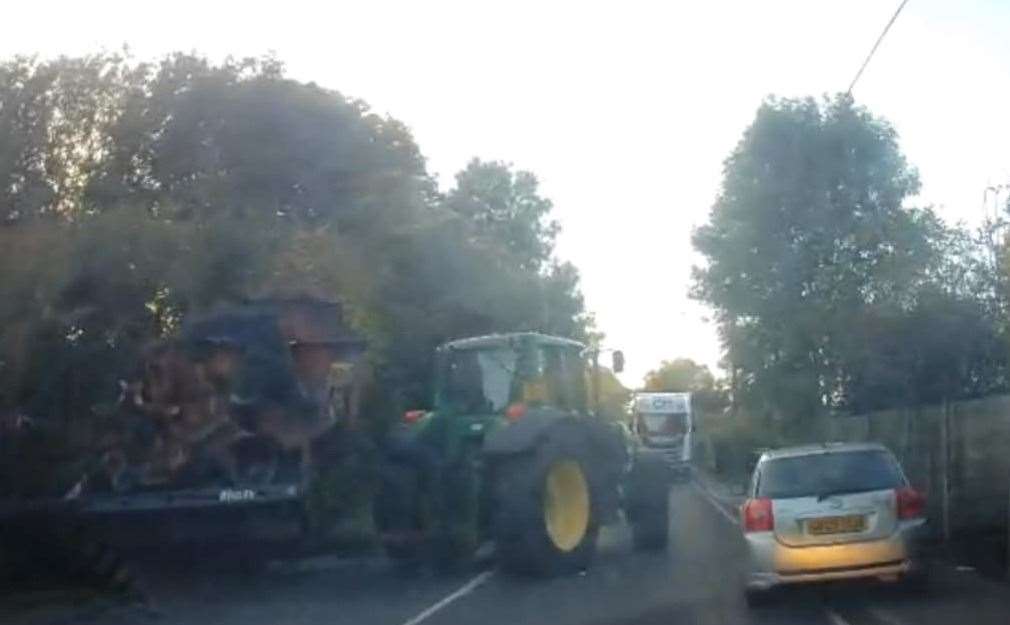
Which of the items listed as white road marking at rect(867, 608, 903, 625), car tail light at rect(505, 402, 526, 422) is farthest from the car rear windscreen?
car tail light at rect(505, 402, 526, 422)

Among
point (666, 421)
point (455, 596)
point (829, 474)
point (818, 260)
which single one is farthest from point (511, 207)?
point (829, 474)

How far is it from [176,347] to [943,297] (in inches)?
633

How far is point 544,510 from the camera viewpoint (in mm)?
21125

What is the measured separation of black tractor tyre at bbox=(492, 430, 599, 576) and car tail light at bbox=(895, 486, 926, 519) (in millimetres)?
5301

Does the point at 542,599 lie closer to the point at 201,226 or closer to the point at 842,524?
the point at 842,524

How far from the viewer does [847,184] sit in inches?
1709

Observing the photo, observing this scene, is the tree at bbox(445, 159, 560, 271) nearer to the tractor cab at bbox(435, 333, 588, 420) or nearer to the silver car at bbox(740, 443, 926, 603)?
the tractor cab at bbox(435, 333, 588, 420)

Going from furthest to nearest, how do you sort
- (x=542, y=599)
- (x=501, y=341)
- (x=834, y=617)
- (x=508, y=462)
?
(x=501, y=341), (x=508, y=462), (x=542, y=599), (x=834, y=617)

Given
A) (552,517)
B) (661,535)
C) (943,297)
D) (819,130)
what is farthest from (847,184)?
(552,517)

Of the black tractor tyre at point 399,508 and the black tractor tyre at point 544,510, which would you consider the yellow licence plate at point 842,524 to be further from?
the black tractor tyre at point 399,508

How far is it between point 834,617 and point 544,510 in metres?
5.85

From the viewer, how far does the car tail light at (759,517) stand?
1706 cm

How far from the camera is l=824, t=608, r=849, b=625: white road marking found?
15461mm

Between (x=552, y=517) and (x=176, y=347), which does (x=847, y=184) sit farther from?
(x=176, y=347)
